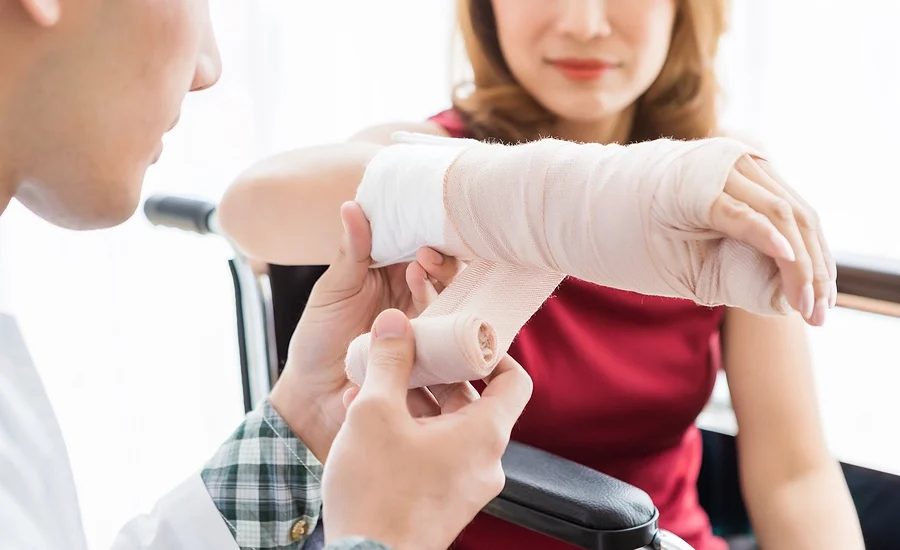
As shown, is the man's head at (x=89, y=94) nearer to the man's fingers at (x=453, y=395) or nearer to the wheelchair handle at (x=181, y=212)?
the man's fingers at (x=453, y=395)

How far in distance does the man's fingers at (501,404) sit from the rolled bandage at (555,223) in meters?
0.02

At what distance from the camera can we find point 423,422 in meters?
0.51

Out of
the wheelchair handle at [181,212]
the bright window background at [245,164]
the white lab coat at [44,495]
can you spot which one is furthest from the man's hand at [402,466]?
the bright window background at [245,164]

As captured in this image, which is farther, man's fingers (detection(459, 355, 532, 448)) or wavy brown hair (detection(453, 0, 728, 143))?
wavy brown hair (detection(453, 0, 728, 143))

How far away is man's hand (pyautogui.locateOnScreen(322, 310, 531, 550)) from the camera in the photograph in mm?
478

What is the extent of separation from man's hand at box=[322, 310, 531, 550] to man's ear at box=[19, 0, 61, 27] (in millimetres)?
Answer: 261

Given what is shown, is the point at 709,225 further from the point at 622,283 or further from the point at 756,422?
the point at 756,422

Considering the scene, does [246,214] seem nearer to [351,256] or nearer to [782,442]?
[351,256]

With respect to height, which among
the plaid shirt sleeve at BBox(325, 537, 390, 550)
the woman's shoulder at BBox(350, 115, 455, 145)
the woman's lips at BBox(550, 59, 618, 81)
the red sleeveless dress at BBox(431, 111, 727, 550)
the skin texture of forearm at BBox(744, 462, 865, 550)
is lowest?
the skin texture of forearm at BBox(744, 462, 865, 550)

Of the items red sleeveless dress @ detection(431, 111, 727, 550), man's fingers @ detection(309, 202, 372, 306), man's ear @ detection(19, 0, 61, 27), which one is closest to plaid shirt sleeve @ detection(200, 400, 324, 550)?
man's fingers @ detection(309, 202, 372, 306)

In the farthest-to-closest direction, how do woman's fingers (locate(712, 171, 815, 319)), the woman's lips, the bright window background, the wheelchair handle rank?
the bright window background
the wheelchair handle
the woman's lips
woman's fingers (locate(712, 171, 815, 319))

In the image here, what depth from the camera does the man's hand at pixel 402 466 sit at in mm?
478

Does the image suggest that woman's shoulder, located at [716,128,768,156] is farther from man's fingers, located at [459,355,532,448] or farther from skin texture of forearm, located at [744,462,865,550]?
man's fingers, located at [459,355,532,448]

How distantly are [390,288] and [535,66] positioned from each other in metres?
0.31
